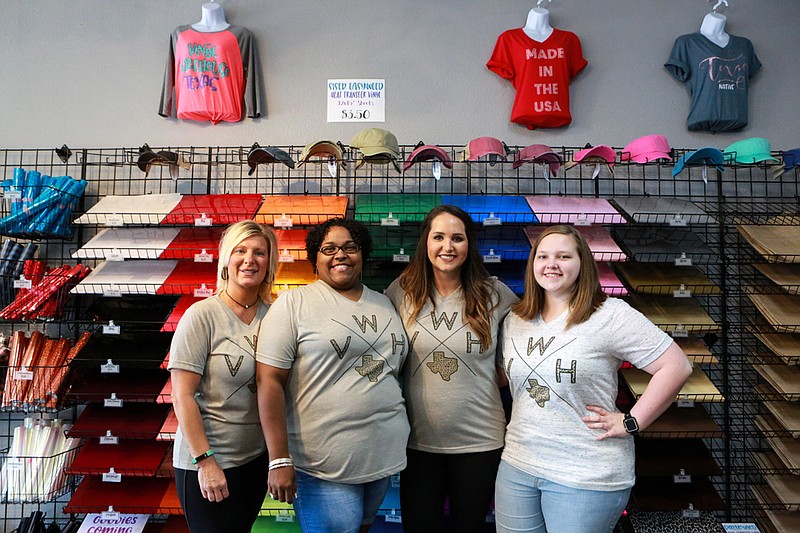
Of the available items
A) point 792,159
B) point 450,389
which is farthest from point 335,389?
point 792,159

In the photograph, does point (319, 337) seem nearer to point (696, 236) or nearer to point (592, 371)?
point (592, 371)

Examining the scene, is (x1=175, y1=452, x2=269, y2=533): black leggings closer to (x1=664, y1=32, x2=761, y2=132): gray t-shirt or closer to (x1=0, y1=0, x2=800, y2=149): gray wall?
(x1=0, y1=0, x2=800, y2=149): gray wall

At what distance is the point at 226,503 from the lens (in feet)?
5.23

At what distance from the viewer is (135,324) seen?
2631 millimetres

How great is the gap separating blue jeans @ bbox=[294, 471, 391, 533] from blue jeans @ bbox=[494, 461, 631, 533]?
Result: 51 centimetres

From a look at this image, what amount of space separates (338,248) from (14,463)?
2.33 meters

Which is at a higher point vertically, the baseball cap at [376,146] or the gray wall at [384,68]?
the gray wall at [384,68]

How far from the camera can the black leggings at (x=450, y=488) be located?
1.76 m

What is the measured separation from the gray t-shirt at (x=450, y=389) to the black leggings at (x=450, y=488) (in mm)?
51

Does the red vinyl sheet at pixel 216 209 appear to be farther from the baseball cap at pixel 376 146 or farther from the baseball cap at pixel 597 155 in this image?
the baseball cap at pixel 597 155

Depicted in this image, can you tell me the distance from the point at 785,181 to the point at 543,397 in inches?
106

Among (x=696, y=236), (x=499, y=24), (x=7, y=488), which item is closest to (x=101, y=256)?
(x=7, y=488)

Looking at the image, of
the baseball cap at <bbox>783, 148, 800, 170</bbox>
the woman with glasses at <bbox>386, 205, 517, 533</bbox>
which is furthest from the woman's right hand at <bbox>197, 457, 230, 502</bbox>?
the baseball cap at <bbox>783, 148, 800, 170</bbox>

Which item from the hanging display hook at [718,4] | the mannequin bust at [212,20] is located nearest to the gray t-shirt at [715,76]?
the hanging display hook at [718,4]
